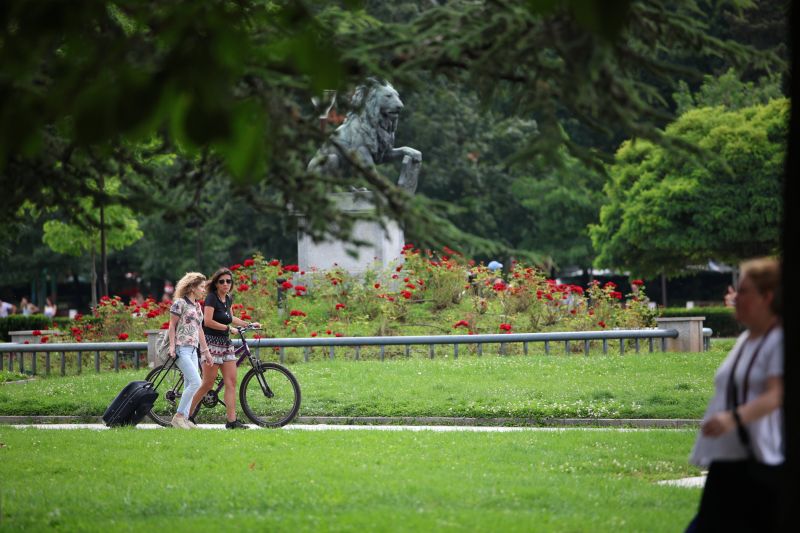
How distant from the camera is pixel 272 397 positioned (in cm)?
1440

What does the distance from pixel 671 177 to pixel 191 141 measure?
129 feet

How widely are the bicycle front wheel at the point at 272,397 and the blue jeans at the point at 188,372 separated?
61 cm

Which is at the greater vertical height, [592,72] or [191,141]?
[592,72]

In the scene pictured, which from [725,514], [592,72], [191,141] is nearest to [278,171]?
[592,72]

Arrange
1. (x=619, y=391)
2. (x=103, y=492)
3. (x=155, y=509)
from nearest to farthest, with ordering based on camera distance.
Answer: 1. (x=155, y=509)
2. (x=103, y=492)
3. (x=619, y=391)

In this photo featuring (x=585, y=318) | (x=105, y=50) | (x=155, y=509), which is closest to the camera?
(x=105, y=50)

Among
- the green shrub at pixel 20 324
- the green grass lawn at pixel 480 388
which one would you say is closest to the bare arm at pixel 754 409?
the green grass lawn at pixel 480 388

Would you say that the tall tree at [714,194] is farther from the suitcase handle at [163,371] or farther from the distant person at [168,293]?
the suitcase handle at [163,371]

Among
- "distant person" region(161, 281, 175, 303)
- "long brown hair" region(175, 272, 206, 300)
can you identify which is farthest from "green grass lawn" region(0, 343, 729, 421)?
"distant person" region(161, 281, 175, 303)

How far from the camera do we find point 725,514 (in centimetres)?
547

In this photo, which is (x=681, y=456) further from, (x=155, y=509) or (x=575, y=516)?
(x=155, y=509)

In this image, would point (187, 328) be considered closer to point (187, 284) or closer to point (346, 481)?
point (187, 284)

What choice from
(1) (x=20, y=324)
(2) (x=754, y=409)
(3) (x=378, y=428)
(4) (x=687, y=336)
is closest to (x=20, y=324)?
(1) (x=20, y=324)

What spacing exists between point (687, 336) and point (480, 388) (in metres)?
5.49
